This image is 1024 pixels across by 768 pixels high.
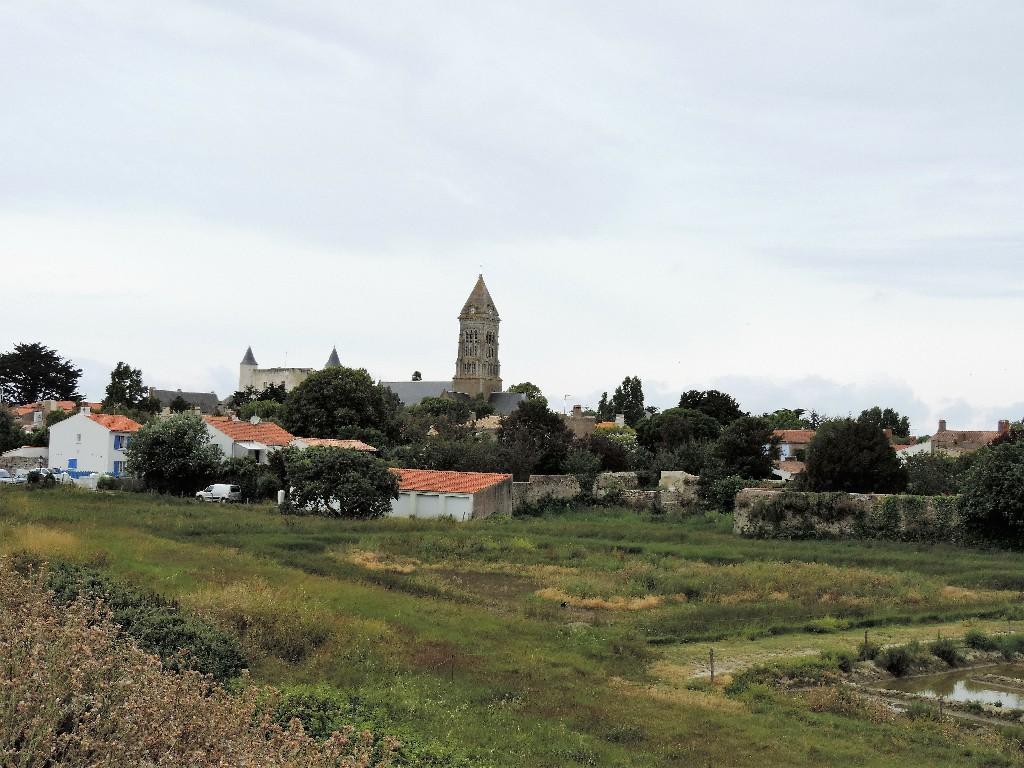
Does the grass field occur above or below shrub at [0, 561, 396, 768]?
below

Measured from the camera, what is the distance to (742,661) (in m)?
19.1

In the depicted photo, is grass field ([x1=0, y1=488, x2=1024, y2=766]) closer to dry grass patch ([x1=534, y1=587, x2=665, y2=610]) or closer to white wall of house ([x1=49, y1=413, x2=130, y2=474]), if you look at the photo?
dry grass patch ([x1=534, y1=587, x2=665, y2=610])

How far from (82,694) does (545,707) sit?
320 inches

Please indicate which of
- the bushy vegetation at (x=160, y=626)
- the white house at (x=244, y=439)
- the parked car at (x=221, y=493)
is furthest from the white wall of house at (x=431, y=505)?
the bushy vegetation at (x=160, y=626)

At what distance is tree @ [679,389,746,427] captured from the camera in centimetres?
9362

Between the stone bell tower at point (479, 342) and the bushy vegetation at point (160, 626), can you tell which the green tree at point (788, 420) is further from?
the bushy vegetation at point (160, 626)

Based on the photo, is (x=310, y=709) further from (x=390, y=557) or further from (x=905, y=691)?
(x=390, y=557)

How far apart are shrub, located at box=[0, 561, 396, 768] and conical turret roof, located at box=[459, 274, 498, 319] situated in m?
164

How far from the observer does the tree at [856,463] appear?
45969mm

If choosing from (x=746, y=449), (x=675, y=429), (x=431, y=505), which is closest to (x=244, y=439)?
(x=431, y=505)

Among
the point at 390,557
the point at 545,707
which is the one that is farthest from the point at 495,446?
the point at 545,707

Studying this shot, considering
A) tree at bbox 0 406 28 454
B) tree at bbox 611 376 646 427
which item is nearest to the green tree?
tree at bbox 611 376 646 427

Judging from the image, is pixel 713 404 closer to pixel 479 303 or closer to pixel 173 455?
pixel 173 455

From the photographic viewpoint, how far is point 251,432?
58.4 m
